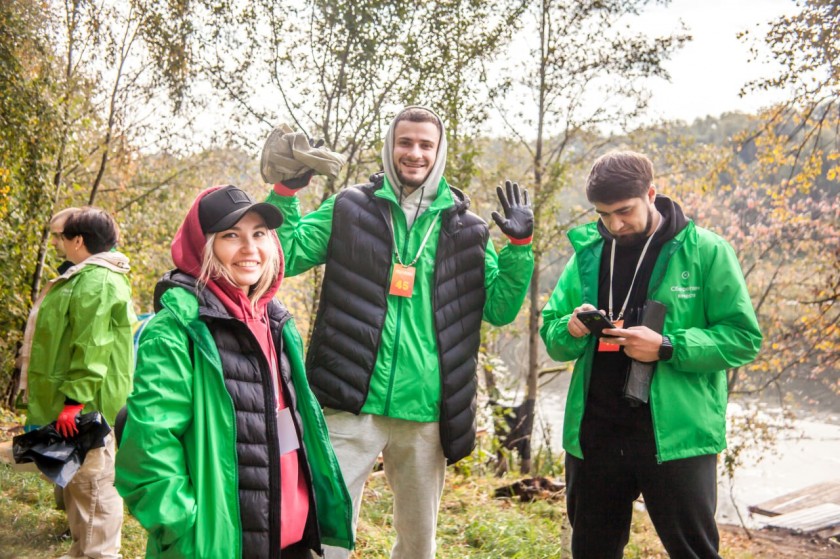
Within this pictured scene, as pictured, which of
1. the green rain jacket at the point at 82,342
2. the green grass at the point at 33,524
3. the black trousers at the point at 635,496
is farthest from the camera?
the green grass at the point at 33,524

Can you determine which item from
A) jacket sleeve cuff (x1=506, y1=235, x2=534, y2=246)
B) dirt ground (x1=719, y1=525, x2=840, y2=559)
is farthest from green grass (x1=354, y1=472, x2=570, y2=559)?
dirt ground (x1=719, y1=525, x2=840, y2=559)

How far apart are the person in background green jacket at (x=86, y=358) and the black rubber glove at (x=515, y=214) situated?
6.14 ft

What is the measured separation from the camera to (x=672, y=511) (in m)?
2.21

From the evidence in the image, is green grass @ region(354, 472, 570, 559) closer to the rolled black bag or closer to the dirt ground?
the rolled black bag

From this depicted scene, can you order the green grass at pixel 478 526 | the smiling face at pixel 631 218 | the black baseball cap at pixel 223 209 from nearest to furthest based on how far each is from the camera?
1. the black baseball cap at pixel 223 209
2. the smiling face at pixel 631 218
3. the green grass at pixel 478 526

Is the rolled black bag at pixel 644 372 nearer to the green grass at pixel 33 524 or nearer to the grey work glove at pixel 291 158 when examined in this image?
the grey work glove at pixel 291 158

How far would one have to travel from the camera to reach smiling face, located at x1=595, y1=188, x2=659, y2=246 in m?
2.32

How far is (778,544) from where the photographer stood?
5.54 m

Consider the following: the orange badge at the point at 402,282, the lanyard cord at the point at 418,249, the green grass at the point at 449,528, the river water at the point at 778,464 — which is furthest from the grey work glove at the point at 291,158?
the river water at the point at 778,464

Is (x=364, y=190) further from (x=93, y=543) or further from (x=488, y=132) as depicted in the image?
(x=488, y=132)

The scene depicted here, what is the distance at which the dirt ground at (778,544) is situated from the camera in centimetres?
509

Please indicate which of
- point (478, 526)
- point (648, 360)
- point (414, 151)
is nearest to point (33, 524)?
point (478, 526)

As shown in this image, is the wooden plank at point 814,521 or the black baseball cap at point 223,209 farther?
the wooden plank at point 814,521

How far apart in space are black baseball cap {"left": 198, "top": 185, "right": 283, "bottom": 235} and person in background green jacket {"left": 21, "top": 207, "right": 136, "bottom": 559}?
1.61 metres
